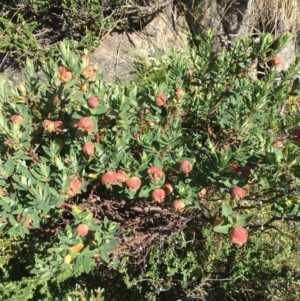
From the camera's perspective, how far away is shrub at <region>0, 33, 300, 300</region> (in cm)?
114

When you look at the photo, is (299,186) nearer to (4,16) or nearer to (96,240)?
(96,240)

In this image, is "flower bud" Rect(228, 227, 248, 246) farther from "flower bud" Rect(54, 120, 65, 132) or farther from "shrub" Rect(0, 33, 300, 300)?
"flower bud" Rect(54, 120, 65, 132)

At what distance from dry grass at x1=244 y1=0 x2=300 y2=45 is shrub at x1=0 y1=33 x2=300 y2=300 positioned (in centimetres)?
111

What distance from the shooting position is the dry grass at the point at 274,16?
2537 millimetres

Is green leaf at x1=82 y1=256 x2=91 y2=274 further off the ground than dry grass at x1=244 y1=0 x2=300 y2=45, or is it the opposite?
dry grass at x1=244 y1=0 x2=300 y2=45

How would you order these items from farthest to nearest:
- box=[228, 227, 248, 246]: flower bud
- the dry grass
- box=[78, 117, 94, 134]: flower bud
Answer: the dry grass → box=[78, 117, 94, 134]: flower bud → box=[228, 227, 248, 246]: flower bud

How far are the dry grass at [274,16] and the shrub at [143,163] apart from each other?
111cm

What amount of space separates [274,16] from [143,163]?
1.80 meters

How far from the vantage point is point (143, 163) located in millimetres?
1213

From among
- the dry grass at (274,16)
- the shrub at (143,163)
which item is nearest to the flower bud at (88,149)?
the shrub at (143,163)

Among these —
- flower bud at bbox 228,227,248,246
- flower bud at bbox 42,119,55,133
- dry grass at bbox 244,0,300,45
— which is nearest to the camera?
flower bud at bbox 228,227,248,246

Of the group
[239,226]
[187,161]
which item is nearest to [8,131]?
[187,161]

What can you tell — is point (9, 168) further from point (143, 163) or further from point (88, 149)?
point (143, 163)

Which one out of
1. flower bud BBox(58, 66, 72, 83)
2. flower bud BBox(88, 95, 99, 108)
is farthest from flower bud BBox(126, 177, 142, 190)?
flower bud BBox(58, 66, 72, 83)
